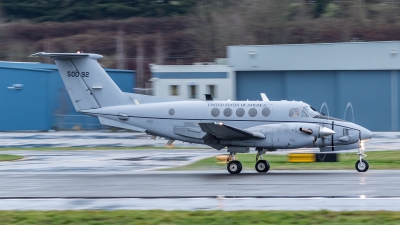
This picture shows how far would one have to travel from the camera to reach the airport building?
4303 cm

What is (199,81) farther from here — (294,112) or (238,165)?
(238,165)

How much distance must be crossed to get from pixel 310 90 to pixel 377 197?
31.2 m

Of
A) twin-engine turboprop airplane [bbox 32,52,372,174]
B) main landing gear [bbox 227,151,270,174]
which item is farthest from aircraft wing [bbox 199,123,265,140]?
main landing gear [bbox 227,151,270,174]

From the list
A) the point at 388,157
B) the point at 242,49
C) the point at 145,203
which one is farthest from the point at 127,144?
the point at 145,203

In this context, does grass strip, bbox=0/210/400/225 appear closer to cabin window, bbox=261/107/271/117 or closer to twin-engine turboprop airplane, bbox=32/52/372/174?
twin-engine turboprop airplane, bbox=32/52/372/174

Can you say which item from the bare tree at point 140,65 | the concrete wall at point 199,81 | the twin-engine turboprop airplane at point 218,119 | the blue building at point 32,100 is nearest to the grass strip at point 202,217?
the twin-engine turboprop airplane at point 218,119

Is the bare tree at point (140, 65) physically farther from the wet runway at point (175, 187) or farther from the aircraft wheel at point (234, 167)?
the aircraft wheel at point (234, 167)

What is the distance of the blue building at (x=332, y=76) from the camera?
4300cm

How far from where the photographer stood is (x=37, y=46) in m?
80.8

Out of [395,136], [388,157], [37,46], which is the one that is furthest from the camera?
[37,46]

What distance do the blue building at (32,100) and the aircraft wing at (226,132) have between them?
30.5m

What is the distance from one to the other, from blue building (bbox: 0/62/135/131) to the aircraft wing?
100 ft

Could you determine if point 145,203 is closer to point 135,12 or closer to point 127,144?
point 127,144

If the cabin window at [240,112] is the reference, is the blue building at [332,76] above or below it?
above
